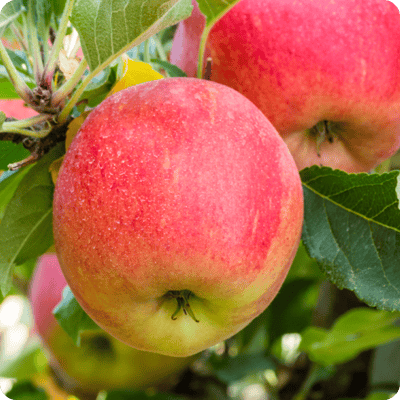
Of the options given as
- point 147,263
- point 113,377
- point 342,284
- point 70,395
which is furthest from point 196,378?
point 147,263

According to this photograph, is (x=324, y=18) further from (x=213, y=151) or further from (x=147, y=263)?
(x=147, y=263)

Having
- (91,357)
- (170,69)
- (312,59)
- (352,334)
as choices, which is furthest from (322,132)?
(91,357)

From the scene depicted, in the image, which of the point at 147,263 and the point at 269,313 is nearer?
the point at 147,263

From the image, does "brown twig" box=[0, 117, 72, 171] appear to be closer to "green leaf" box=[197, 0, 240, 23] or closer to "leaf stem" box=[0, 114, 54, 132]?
"leaf stem" box=[0, 114, 54, 132]

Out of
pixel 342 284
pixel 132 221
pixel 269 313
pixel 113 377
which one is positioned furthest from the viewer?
pixel 269 313

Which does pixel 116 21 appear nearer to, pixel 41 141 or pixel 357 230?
pixel 41 141

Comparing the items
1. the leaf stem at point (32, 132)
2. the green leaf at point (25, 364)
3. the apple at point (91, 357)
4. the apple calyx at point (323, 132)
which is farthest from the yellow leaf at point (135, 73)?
the green leaf at point (25, 364)

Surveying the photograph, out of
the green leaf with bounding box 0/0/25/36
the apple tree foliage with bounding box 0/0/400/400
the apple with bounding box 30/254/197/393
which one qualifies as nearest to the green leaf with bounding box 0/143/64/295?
the apple tree foliage with bounding box 0/0/400/400

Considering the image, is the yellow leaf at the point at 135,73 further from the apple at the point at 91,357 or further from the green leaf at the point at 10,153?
the apple at the point at 91,357
